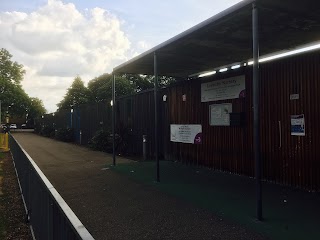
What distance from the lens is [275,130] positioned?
325 inches

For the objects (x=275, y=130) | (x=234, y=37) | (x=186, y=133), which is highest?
(x=234, y=37)

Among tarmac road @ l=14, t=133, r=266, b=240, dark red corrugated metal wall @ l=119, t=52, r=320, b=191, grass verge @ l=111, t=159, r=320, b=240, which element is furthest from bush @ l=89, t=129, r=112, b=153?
tarmac road @ l=14, t=133, r=266, b=240

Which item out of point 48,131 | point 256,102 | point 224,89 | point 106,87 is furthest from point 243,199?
point 106,87

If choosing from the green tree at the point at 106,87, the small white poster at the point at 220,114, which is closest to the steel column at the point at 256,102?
the small white poster at the point at 220,114

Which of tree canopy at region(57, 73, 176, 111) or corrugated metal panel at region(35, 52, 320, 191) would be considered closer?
corrugated metal panel at region(35, 52, 320, 191)

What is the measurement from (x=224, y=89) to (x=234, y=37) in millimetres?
1982

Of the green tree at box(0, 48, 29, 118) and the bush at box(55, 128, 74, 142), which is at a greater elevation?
the green tree at box(0, 48, 29, 118)

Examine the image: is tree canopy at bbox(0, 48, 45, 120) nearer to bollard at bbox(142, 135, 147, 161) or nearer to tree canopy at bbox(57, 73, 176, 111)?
tree canopy at bbox(57, 73, 176, 111)

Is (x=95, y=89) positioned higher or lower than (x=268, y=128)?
higher

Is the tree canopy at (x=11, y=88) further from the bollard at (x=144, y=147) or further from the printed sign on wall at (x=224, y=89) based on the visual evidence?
the printed sign on wall at (x=224, y=89)

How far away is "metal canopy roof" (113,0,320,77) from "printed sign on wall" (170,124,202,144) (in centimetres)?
214

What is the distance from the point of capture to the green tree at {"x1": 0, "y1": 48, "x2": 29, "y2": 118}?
163 feet

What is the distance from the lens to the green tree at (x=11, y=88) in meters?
49.6

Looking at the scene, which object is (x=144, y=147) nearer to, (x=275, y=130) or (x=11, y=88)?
(x=275, y=130)
